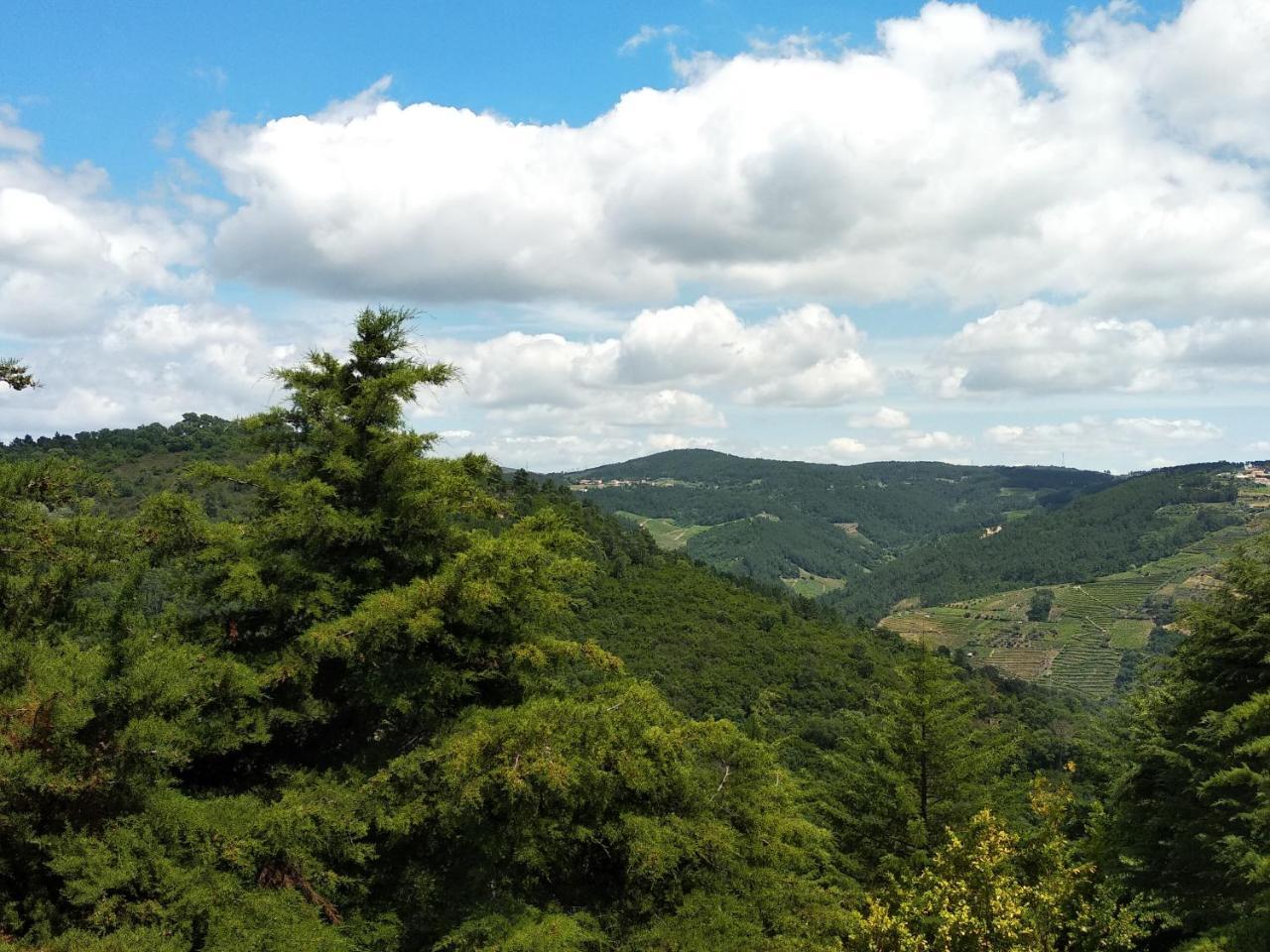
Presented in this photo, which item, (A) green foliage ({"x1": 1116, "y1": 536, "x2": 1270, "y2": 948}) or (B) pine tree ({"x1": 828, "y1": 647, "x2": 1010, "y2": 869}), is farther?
(B) pine tree ({"x1": 828, "y1": 647, "x2": 1010, "y2": 869})

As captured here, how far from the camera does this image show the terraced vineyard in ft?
459

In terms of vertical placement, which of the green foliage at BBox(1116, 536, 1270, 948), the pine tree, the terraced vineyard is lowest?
the terraced vineyard

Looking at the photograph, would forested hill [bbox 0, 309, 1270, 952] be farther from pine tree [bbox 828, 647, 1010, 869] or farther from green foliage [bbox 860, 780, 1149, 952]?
pine tree [bbox 828, 647, 1010, 869]

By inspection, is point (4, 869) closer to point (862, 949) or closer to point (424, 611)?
point (424, 611)

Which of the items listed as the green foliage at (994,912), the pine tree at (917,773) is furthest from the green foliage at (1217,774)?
the pine tree at (917,773)

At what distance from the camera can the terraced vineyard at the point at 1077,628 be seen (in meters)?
140

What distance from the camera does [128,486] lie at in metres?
98.3

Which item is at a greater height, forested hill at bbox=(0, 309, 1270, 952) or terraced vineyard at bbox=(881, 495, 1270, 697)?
forested hill at bbox=(0, 309, 1270, 952)

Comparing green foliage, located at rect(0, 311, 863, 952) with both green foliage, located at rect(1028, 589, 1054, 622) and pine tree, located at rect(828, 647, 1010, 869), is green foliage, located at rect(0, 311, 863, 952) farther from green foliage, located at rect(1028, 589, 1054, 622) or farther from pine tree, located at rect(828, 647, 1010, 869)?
green foliage, located at rect(1028, 589, 1054, 622)

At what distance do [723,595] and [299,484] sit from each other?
9028 centimetres

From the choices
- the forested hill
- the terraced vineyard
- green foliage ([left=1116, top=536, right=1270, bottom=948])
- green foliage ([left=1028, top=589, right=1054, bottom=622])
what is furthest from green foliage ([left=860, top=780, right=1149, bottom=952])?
green foliage ([left=1028, top=589, right=1054, bottom=622])

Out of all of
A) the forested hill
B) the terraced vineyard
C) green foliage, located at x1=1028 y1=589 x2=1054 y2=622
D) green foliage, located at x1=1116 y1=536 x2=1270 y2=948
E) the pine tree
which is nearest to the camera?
the forested hill

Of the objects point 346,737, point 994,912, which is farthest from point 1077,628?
point 346,737

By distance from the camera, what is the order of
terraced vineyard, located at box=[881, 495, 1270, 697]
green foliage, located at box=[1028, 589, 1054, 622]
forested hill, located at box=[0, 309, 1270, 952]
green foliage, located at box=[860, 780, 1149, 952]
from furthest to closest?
green foliage, located at box=[1028, 589, 1054, 622]
terraced vineyard, located at box=[881, 495, 1270, 697]
green foliage, located at box=[860, 780, 1149, 952]
forested hill, located at box=[0, 309, 1270, 952]
